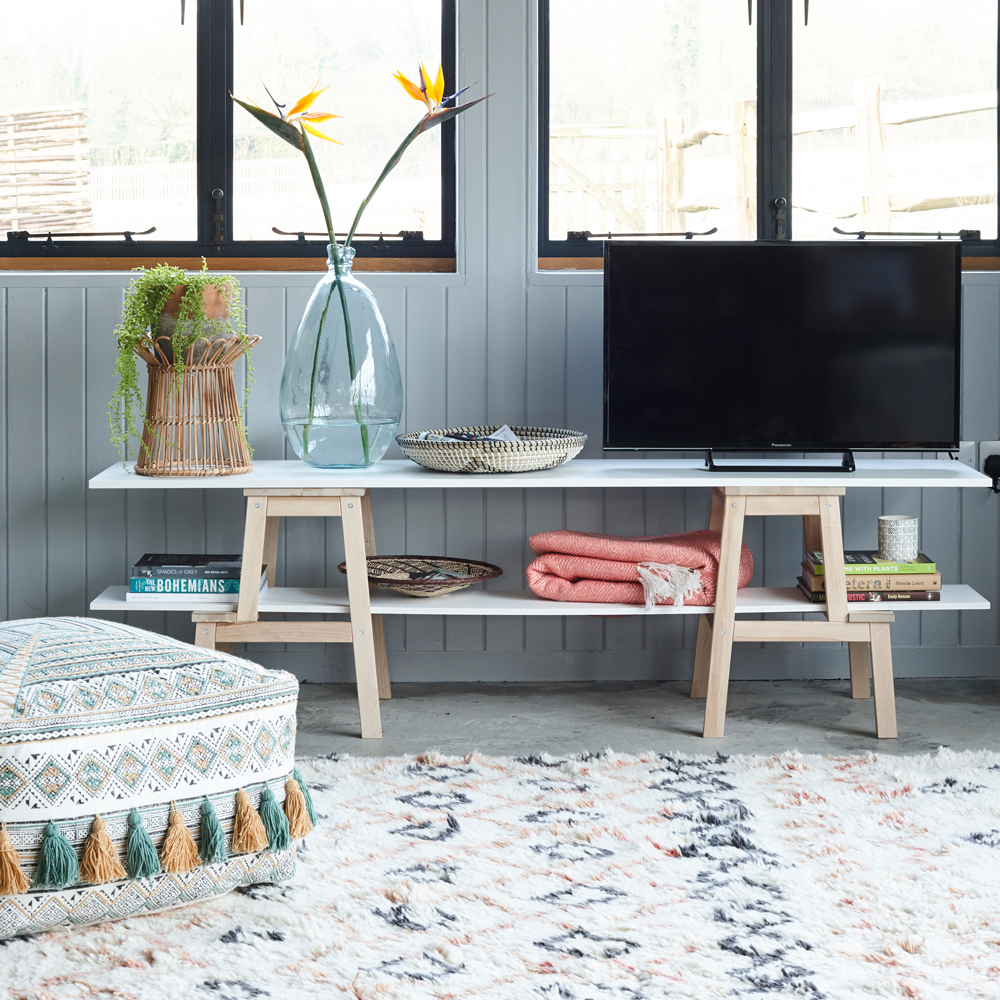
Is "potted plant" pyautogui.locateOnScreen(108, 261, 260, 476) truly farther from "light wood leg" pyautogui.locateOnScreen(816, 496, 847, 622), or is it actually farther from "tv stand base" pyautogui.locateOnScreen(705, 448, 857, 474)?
"light wood leg" pyautogui.locateOnScreen(816, 496, 847, 622)

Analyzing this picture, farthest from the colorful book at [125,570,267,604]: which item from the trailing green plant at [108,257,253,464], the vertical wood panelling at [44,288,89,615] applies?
the vertical wood panelling at [44,288,89,615]

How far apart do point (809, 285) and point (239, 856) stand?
178 centimetres

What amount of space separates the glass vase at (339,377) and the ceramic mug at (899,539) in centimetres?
120

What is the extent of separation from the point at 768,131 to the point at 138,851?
238 centimetres

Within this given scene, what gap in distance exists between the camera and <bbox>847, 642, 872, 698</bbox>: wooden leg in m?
2.79

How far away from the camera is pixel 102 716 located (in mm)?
1521

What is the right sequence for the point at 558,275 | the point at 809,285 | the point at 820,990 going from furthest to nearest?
1. the point at 558,275
2. the point at 809,285
3. the point at 820,990

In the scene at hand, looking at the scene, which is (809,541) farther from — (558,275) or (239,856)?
(239,856)

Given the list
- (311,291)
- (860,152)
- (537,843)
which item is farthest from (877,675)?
(311,291)

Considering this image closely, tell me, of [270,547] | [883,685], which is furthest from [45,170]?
[883,685]

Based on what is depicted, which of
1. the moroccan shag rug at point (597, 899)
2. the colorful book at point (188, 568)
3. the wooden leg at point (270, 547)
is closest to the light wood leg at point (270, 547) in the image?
the wooden leg at point (270, 547)

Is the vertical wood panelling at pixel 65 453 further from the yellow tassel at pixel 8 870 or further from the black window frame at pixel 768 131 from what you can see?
the yellow tassel at pixel 8 870

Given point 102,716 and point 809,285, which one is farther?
point 809,285

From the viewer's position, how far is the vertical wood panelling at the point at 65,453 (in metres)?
2.86
